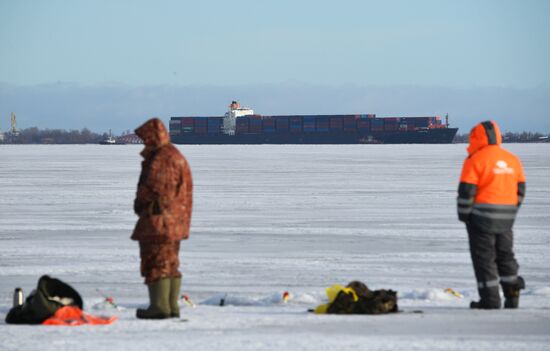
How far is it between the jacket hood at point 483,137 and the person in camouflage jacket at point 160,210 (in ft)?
7.39

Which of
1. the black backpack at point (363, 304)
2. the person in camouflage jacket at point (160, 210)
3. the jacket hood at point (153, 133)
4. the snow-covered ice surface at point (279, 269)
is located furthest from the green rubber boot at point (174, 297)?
the black backpack at point (363, 304)

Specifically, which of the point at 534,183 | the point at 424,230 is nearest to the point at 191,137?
the point at 534,183

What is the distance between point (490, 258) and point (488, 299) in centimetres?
31

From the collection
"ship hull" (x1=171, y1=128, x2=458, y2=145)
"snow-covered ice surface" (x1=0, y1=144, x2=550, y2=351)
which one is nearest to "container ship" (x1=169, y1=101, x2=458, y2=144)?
"ship hull" (x1=171, y1=128, x2=458, y2=145)

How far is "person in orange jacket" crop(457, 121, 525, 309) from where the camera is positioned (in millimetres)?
7645

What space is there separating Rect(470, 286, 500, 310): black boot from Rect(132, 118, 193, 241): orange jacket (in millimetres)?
2349

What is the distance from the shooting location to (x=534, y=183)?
27.6 metres

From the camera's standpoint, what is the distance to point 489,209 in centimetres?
765

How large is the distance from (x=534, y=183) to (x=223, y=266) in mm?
18733

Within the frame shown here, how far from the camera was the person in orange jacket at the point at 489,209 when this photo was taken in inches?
301

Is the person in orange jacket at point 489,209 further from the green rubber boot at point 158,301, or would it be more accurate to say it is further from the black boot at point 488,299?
the green rubber boot at point 158,301

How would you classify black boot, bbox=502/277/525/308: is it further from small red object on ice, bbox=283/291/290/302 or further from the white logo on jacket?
small red object on ice, bbox=283/291/290/302

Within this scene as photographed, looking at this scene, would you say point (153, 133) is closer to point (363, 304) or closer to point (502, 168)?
point (363, 304)

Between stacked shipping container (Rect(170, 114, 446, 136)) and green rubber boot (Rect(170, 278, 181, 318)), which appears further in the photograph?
stacked shipping container (Rect(170, 114, 446, 136))
